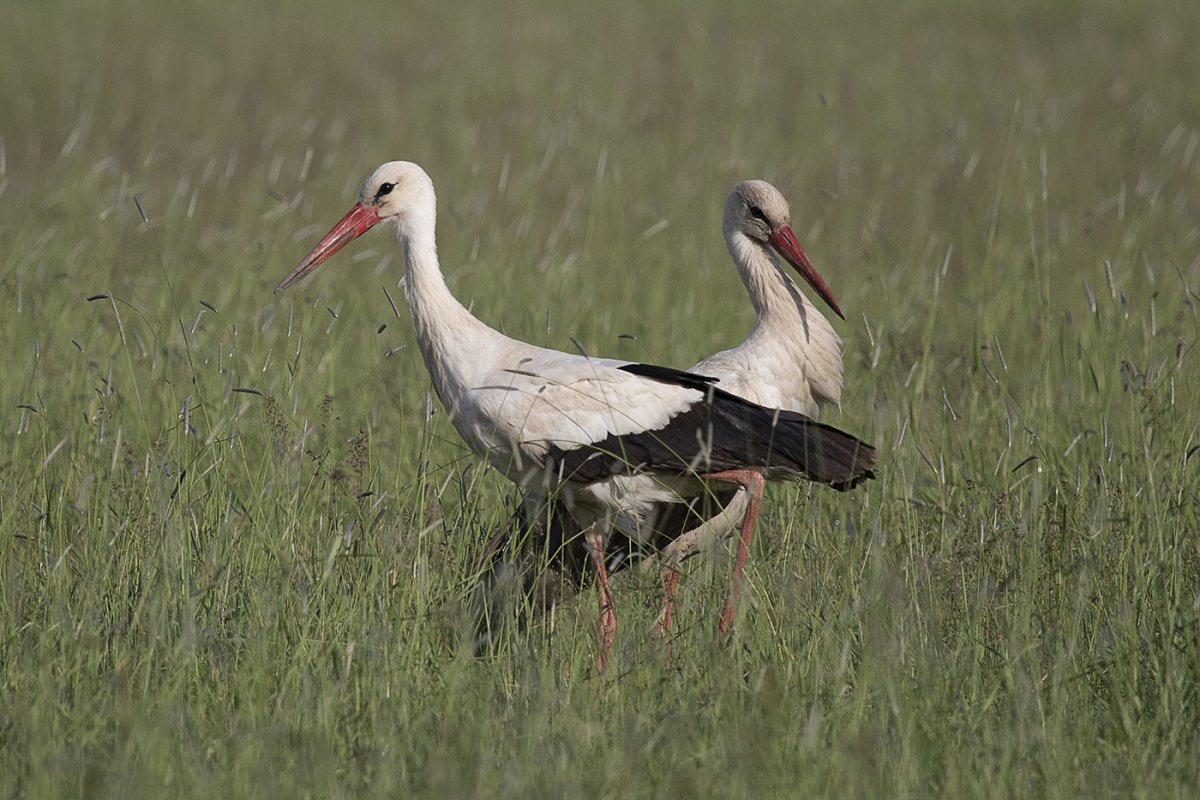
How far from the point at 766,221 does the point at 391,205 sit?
4.15 feet

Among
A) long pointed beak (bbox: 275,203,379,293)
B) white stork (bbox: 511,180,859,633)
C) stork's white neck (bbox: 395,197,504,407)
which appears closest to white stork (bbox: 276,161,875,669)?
stork's white neck (bbox: 395,197,504,407)

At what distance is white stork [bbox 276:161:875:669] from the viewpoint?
379 centimetres

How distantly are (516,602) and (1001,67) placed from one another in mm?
10338

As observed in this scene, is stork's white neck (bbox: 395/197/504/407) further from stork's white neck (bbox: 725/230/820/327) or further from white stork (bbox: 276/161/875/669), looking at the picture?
stork's white neck (bbox: 725/230/820/327)

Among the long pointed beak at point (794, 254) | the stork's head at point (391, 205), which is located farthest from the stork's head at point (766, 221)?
the stork's head at point (391, 205)

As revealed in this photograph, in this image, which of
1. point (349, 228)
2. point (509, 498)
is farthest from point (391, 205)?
point (509, 498)

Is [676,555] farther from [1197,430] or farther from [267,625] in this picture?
[1197,430]

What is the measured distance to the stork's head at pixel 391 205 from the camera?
4164mm

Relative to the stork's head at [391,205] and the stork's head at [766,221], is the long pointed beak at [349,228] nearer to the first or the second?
the stork's head at [391,205]

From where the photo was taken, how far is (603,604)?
12.5 feet

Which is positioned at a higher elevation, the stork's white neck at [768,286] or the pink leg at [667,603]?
the stork's white neck at [768,286]

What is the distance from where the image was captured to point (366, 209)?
13.9ft

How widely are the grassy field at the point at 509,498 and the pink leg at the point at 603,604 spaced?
52mm

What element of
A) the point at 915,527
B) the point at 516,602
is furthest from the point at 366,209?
the point at 915,527
